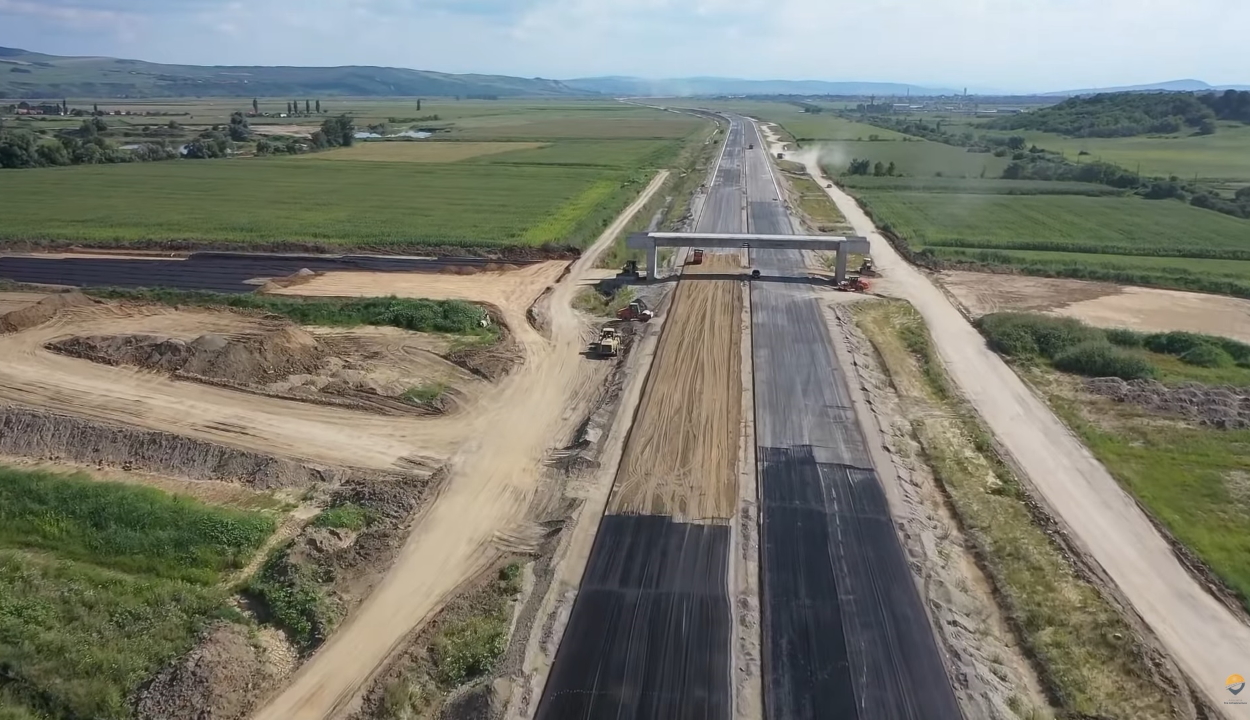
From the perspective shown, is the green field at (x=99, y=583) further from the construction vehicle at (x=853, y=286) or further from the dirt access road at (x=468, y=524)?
the construction vehicle at (x=853, y=286)

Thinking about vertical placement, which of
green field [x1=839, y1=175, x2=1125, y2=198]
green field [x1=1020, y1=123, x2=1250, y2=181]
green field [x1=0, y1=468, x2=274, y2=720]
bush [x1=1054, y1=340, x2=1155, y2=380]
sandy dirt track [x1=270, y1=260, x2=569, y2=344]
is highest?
green field [x1=1020, y1=123, x2=1250, y2=181]

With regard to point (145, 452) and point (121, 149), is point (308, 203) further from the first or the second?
point (121, 149)

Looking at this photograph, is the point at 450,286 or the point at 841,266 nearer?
the point at 841,266

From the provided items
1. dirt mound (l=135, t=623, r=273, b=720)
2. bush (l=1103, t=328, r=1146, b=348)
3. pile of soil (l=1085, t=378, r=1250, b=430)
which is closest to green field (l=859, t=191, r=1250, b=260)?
bush (l=1103, t=328, r=1146, b=348)

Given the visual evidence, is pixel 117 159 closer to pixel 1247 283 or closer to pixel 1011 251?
pixel 1011 251

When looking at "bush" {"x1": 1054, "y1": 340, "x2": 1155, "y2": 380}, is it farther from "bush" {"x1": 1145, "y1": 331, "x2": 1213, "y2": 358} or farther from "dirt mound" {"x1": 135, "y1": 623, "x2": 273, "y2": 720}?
"dirt mound" {"x1": 135, "y1": 623, "x2": 273, "y2": 720}

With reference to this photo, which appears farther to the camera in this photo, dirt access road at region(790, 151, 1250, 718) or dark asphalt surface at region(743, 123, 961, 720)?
dirt access road at region(790, 151, 1250, 718)

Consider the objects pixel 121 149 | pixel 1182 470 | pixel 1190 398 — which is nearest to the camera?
pixel 1182 470

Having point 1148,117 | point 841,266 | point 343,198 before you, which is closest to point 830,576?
point 841,266
